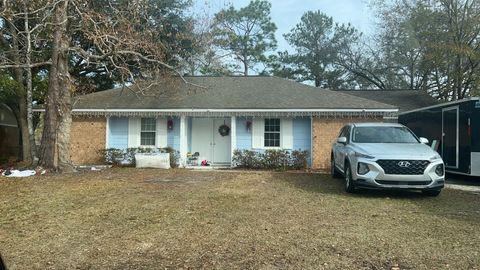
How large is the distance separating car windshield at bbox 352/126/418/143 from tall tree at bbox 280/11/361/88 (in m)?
31.4

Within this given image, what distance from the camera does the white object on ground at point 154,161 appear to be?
17938 mm

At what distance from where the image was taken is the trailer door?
1363cm

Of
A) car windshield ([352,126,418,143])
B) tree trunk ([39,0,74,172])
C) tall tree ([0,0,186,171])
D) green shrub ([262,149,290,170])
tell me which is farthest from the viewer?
green shrub ([262,149,290,170])

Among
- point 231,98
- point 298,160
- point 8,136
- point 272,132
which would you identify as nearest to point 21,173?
point 231,98

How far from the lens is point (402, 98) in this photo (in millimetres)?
26531

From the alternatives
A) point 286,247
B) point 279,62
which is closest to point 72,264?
point 286,247

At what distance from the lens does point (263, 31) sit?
4569 cm

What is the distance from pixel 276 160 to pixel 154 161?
5.03m

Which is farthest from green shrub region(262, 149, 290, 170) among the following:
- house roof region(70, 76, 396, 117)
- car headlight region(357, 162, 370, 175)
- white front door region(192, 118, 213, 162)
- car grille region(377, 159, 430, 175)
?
car grille region(377, 159, 430, 175)

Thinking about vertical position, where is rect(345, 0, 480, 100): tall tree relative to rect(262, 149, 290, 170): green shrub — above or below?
above

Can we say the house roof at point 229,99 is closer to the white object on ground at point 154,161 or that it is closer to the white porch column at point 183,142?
the white porch column at point 183,142

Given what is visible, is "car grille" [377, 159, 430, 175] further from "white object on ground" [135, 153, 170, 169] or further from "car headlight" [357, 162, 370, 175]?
"white object on ground" [135, 153, 170, 169]

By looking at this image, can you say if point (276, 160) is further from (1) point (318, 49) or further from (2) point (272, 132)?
(1) point (318, 49)

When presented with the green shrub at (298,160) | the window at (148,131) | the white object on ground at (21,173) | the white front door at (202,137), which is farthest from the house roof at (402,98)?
the white object on ground at (21,173)
